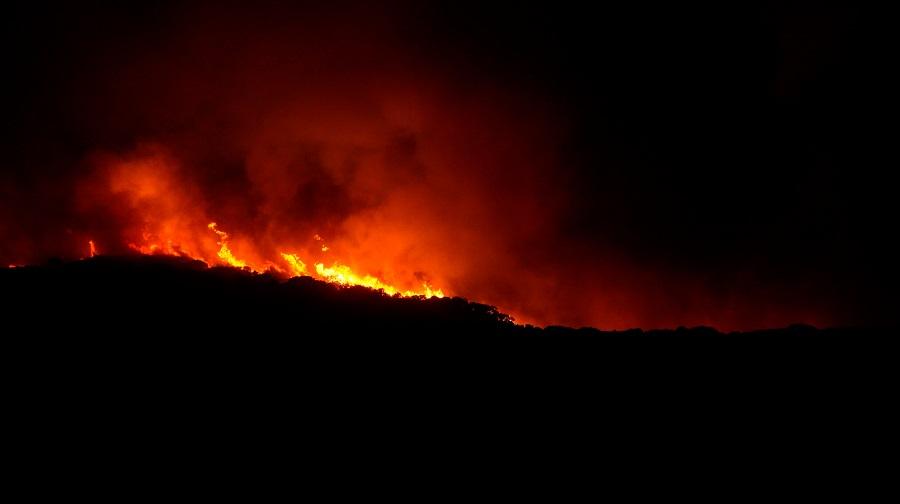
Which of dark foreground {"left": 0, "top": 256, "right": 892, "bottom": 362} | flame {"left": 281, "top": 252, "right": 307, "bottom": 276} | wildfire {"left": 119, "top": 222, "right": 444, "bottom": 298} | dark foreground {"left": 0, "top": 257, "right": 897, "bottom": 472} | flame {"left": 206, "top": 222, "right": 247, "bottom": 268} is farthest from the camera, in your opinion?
flame {"left": 206, "top": 222, "right": 247, "bottom": 268}

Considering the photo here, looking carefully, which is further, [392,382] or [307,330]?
[307,330]

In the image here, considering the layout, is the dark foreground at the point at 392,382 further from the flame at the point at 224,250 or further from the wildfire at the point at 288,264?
the flame at the point at 224,250

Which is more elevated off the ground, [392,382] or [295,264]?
[295,264]

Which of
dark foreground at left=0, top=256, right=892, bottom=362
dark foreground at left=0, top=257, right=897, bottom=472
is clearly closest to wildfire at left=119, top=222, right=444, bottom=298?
dark foreground at left=0, top=256, right=892, bottom=362

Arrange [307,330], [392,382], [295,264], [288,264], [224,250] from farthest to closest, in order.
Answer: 1. [224,250]
2. [288,264]
3. [295,264]
4. [307,330]
5. [392,382]

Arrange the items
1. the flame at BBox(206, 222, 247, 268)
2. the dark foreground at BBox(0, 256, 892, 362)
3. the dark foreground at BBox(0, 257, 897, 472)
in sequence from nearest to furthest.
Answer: the dark foreground at BBox(0, 257, 897, 472), the dark foreground at BBox(0, 256, 892, 362), the flame at BBox(206, 222, 247, 268)

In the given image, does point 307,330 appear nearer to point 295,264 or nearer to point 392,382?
point 392,382

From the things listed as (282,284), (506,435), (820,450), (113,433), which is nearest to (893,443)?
(820,450)

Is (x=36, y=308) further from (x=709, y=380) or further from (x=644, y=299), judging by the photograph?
(x=644, y=299)

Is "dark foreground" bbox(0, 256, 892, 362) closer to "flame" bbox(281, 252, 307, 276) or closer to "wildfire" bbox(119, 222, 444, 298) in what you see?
"wildfire" bbox(119, 222, 444, 298)

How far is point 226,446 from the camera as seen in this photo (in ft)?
55.3

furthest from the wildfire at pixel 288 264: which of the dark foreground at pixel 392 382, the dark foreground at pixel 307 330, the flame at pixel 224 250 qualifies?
the dark foreground at pixel 392 382

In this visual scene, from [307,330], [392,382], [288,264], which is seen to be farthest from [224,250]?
[392,382]

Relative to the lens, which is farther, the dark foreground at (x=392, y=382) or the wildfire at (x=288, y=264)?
the wildfire at (x=288, y=264)
